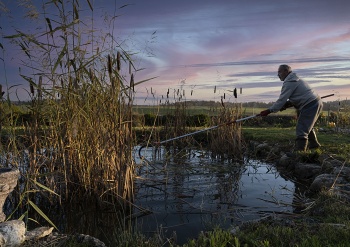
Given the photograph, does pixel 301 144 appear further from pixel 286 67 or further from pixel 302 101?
pixel 286 67

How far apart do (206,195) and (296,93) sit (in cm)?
367

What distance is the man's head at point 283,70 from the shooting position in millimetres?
7898

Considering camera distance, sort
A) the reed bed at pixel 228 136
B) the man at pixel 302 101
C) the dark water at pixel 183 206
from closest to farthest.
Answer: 1. the dark water at pixel 183 206
2. the man at pixel 302 101
3. the reed bed at pixel 228 136

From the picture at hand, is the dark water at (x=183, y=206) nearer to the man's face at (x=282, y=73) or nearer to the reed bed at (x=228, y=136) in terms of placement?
the reed bed at (x=228, y=136)

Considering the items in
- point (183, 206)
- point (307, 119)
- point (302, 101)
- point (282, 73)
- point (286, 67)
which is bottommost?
point (183, 206)

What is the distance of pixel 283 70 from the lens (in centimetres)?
790

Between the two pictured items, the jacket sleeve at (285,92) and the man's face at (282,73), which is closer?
the jacket sleeve at (285,92)

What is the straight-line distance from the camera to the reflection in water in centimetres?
423

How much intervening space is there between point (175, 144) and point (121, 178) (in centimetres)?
586

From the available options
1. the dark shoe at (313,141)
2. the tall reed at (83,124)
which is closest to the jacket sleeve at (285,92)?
the dark shoe at (313,141)

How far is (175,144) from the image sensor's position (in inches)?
400

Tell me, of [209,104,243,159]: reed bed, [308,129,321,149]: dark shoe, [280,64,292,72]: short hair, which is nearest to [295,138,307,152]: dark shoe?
[308,129,321,149]: dark shoe

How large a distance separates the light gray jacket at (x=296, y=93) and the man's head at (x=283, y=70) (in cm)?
17

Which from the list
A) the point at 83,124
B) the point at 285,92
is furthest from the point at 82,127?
the point at 285,92
